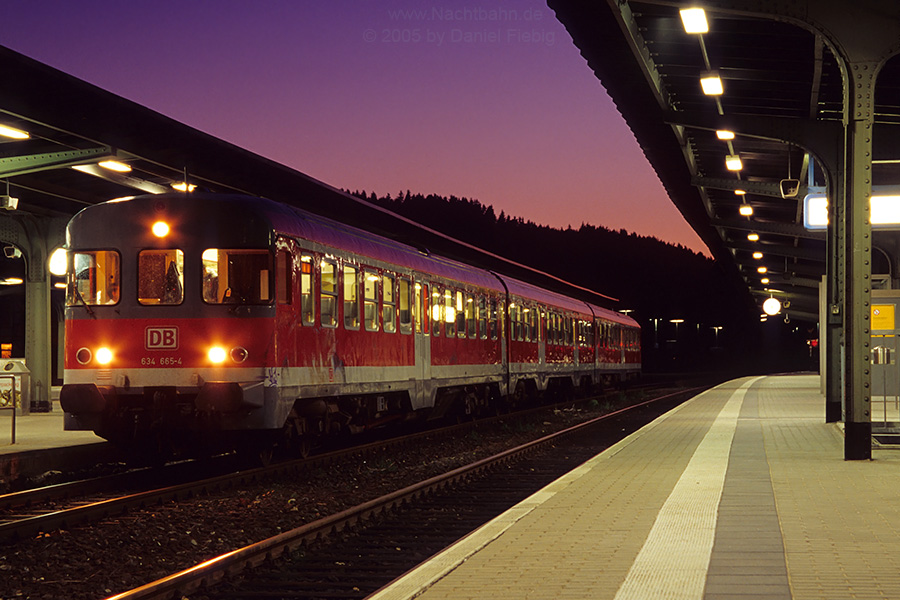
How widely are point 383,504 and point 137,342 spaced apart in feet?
12.5

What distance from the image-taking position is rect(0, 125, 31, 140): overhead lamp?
14.1 m

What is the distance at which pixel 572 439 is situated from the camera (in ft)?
59.6

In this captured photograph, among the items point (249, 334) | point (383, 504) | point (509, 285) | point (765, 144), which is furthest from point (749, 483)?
point (509, 285)

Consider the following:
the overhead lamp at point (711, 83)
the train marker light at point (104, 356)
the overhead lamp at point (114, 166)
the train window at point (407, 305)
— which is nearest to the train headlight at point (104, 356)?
the train marker light at point (104, 356)

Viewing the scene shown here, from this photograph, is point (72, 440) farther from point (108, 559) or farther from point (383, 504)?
point (108, 559)

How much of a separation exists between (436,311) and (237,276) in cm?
642

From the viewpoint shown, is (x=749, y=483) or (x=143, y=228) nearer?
(x=749, y=483)

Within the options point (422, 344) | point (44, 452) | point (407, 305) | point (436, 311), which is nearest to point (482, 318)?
point (436, 311)

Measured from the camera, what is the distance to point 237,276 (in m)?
11.9

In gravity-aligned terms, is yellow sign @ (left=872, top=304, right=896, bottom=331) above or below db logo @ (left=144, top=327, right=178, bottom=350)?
above

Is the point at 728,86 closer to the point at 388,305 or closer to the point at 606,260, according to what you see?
the point at 388,305

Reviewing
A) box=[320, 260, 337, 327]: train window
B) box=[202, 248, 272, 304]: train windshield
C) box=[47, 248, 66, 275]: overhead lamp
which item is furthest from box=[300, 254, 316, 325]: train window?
box=[47, 248, 66, 275]: overhead lamp

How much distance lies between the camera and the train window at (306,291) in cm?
1247

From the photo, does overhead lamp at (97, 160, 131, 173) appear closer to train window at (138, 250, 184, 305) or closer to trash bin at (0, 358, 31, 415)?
trash bin at (0, 358, 31, 415)
